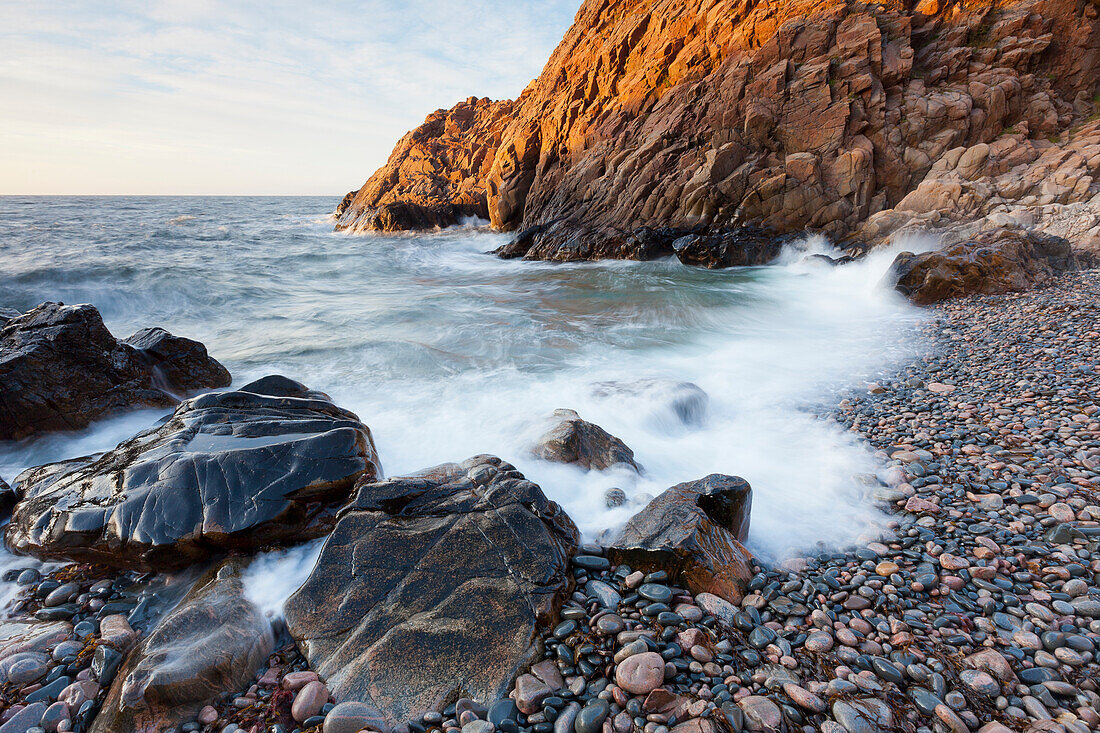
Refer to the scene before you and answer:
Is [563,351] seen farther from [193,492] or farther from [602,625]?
[602,625]

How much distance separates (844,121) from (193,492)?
2150 centimetres

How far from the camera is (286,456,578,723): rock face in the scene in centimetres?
270

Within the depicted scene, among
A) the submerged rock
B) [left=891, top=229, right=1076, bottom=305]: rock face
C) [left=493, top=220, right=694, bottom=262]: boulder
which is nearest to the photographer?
the submerged rock

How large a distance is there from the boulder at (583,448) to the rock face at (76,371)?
18.8 feet

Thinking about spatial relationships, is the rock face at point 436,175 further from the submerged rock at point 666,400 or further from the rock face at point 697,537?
the rock face at point 697,537

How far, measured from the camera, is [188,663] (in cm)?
265

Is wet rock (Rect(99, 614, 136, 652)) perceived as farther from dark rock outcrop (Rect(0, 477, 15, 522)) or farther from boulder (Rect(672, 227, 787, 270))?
boulder (Rect(672, 227, 787, 270))

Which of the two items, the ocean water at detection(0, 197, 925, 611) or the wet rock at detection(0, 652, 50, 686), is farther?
the ocean water at detection(0, 197, 925, 611)

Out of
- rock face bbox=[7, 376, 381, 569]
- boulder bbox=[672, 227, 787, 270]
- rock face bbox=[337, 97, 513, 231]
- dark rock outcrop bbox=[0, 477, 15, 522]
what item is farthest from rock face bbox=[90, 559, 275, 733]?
rock face bbox=[337, 97, 513, 231]

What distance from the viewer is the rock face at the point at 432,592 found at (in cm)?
270

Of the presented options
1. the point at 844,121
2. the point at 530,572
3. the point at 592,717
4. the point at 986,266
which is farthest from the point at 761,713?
the point at 844,121

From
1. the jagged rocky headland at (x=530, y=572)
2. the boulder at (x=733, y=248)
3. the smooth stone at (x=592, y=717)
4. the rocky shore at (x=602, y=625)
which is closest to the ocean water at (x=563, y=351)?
the jagged rocky headland at (x=530, y=572)

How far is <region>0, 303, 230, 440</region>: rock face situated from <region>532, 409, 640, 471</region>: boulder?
5.73 m

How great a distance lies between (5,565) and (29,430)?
3.16 meters
